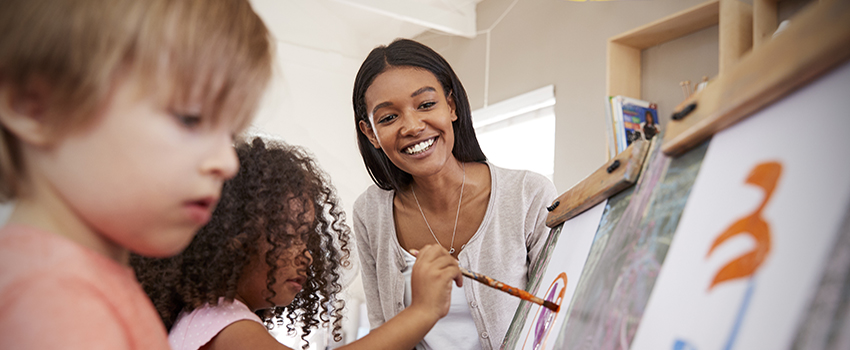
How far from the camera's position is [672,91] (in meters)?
2.33

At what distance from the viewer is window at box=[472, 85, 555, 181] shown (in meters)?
3.11

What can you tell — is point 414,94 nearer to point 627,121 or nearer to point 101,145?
point 101,145

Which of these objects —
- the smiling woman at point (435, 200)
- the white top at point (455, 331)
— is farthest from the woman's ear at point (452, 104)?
the white top at point (455, 331)

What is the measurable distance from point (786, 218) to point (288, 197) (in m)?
0.80

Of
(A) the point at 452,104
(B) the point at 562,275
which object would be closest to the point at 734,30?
(A) the point at 452,104

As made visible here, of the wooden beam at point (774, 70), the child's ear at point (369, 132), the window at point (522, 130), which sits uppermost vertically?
the window at point (522, 130)

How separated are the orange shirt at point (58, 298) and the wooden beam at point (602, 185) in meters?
0.49

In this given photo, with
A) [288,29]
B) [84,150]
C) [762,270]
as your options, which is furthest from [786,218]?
[288,29]

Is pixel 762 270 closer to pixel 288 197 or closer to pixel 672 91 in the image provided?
pixel 288 197

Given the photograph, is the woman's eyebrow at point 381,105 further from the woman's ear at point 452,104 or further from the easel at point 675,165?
the easel at point 675,165

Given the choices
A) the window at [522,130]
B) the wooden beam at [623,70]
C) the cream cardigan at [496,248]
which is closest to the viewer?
the cream cardigan at [496,248]

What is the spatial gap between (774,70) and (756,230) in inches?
4.2

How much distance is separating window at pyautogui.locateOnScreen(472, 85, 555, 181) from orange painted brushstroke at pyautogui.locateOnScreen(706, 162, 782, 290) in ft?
8.43

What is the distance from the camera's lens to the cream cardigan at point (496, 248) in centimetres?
123
